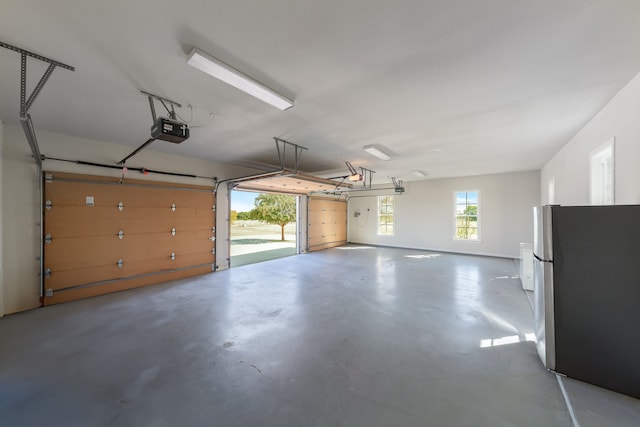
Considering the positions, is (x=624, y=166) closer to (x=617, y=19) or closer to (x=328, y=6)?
(x=617, y=19)

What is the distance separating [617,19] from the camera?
1.52m

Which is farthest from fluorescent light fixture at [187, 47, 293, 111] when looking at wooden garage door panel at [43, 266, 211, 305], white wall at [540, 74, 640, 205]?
wooden garage door panel at [43, 266, 211, 305]

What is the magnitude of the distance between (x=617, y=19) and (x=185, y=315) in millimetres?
4853

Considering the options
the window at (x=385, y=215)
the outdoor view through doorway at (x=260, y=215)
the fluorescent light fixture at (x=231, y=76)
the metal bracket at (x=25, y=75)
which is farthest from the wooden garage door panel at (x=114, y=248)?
the window at (x=385, y=215)

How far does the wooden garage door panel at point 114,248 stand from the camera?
3.81 meters

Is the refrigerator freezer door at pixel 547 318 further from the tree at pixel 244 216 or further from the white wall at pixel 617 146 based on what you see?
the tree at pixel 244 216

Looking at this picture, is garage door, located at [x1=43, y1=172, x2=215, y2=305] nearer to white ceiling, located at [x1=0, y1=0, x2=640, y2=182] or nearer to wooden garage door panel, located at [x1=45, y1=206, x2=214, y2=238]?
wooden garage door panel, located at [x1=45, y1=206, x2=214, y2=238]

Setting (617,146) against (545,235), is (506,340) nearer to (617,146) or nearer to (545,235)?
(545,235)

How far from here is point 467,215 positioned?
809cm

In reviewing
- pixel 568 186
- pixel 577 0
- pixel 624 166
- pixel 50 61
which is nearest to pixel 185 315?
pixel 50 61

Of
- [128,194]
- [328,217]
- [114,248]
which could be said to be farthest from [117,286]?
[328,217]

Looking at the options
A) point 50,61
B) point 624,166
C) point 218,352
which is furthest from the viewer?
point 218,352

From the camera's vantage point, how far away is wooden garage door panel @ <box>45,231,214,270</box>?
381 cm

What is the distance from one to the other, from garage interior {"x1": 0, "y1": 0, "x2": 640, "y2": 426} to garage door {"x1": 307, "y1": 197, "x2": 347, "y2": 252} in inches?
143
